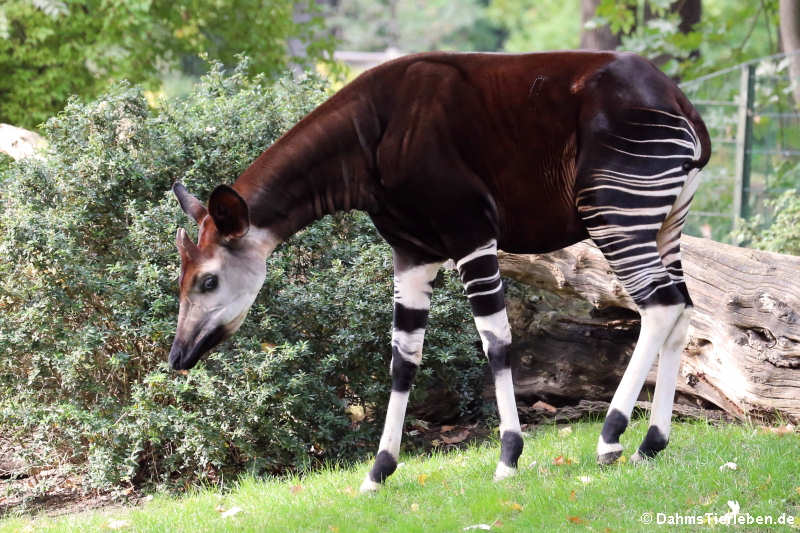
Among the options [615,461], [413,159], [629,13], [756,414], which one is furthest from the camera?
[629,13]

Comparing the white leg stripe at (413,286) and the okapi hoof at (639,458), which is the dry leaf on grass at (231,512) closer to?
the white leg stripe at (413,286)

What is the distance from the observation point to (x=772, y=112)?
1070 centimetres

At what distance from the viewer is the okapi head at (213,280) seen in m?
4.18

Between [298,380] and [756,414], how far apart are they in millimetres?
2833

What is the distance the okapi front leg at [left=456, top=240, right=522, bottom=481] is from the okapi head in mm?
1068

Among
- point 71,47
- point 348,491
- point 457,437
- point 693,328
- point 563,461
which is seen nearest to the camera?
point 348,491

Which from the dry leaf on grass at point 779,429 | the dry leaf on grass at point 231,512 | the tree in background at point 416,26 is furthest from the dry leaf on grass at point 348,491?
the tree in background at point 416,26

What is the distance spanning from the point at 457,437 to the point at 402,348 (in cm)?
193

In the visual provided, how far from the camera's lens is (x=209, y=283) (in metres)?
4.23

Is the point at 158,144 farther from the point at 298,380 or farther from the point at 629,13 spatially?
the point at 629,13

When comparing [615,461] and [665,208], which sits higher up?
[665,208]

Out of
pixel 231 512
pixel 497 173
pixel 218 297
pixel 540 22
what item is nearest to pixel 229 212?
pixel 218 297

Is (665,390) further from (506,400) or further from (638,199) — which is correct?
(638,199)

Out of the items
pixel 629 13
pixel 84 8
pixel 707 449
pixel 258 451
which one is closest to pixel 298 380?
pixel 258 451
